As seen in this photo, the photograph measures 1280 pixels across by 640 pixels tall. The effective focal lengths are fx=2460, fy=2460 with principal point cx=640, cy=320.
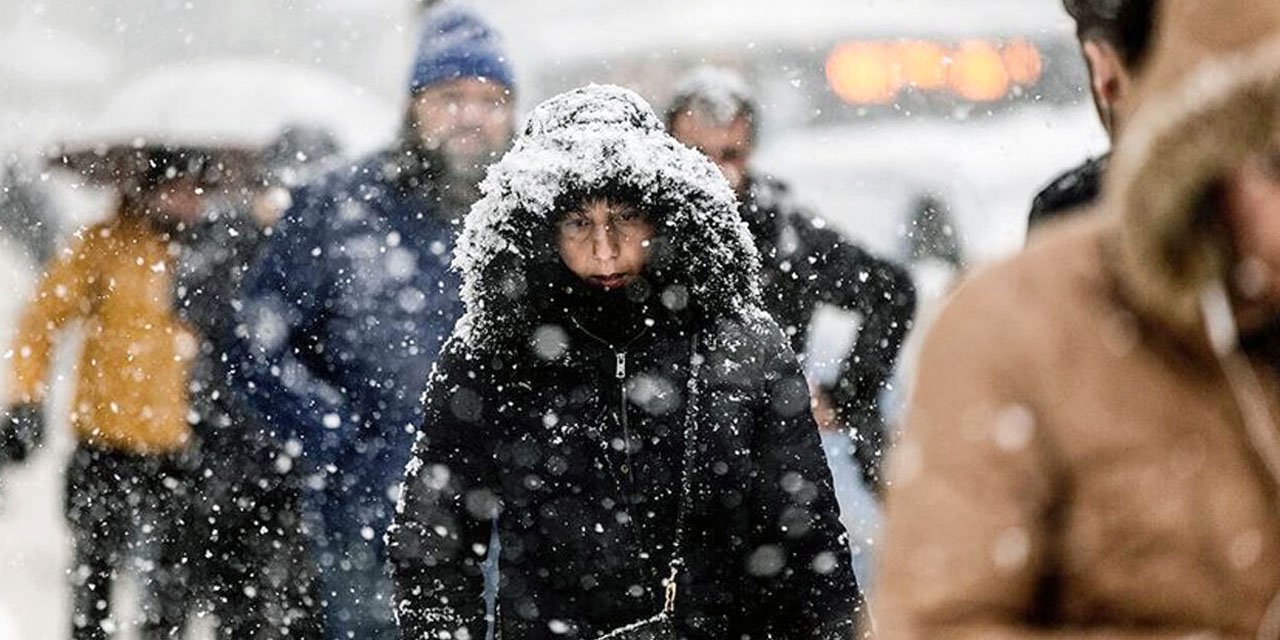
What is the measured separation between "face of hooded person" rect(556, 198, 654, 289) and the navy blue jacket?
1.22m

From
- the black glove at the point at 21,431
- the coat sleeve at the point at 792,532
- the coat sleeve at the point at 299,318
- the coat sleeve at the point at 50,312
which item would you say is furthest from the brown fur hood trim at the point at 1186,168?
the black glove at the point at 21,431

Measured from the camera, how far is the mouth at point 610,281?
3.97 metres

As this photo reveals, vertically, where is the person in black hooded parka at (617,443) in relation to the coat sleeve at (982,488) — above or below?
Result: above

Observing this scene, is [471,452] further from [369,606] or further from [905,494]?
[905,494]

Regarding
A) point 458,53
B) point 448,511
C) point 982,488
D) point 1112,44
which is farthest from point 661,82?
point 982,488

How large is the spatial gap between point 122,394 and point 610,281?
2794 millimetres

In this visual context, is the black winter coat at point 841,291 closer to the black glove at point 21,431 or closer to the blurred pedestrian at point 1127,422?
the black glove at point 21,431

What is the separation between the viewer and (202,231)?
258 inches

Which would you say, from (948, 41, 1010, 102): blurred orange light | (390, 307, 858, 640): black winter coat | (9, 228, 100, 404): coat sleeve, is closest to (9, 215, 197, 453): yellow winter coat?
(9, 228, 100, 404): coat sleeve

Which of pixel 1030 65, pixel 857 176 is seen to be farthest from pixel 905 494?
pixel 1030 65

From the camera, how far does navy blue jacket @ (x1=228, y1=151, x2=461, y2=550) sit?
5238 millimetres

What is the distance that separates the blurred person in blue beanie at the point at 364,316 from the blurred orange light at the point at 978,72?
341 inches

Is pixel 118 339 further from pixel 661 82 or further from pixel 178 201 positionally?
pixel 661 82

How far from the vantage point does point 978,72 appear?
14.2m
